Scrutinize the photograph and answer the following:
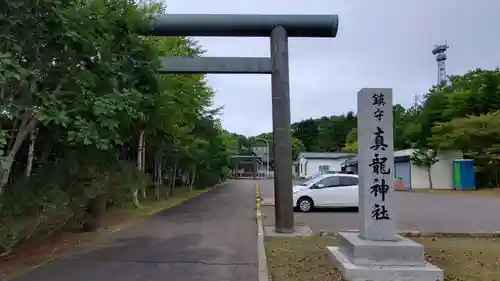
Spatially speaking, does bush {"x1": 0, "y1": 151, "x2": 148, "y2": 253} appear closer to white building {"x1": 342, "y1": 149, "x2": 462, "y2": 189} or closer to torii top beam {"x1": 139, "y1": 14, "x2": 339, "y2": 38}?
torii top beam {"x1": 139, "y1": 14, "x2": 339, "y2": 38}

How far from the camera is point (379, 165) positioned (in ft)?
27.1

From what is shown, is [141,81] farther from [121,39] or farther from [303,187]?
[303,187]

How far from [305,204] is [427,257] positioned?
984cm

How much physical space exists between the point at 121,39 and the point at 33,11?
291cm

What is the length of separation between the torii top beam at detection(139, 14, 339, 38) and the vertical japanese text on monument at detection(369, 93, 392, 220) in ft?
12.9

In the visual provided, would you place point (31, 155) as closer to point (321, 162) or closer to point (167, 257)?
point (167, 257)

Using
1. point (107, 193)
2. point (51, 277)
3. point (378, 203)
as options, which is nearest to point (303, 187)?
point (107, 193)

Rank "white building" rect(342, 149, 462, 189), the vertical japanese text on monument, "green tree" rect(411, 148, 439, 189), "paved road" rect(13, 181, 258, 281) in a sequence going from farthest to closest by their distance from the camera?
"white building" rect(342, 149, 462, 189)
"green tree" rect(411, 148, 439, 189)
the vertical japanese text on monument
"paved road" rect(13, 181, 258, 281)

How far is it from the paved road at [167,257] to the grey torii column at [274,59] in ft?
5.24

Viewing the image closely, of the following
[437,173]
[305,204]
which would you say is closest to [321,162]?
[437,173]

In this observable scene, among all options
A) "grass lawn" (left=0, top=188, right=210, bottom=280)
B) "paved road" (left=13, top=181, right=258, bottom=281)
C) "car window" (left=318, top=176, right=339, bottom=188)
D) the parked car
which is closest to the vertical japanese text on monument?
"paved road" (left=13, top=181, right=258, bottom=281)

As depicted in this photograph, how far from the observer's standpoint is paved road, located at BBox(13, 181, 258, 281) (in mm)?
7258

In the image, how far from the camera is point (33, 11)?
6.66m

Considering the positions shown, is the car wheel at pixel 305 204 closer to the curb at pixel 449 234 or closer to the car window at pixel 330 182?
the car window at pixel 330 182
